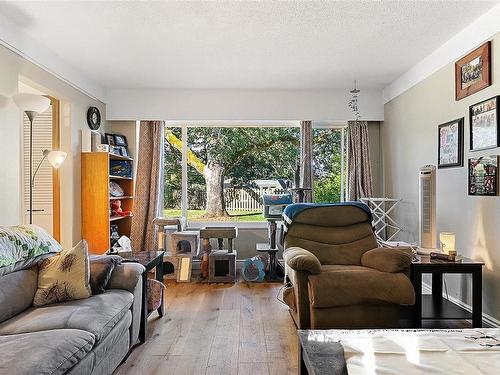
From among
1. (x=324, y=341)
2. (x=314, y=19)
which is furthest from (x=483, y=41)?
(x=324, y=341)

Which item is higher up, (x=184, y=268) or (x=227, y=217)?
(x=227, y=217)

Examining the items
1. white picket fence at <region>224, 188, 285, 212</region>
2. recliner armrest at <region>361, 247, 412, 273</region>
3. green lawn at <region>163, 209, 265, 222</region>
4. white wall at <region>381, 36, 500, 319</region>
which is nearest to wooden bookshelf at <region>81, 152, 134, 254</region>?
green lawn at <region>163, 209, 265, 222</region>

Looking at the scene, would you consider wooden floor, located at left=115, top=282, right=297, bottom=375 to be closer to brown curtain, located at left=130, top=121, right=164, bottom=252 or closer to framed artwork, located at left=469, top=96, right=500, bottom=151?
brown curtain, located at left=130, top=121, right=164, bottom=252

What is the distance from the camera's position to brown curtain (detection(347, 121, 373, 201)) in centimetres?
578

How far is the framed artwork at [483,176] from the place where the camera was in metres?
3.22

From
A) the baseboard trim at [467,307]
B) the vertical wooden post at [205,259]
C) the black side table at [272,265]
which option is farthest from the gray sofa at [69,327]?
the baseboard trim at [467,307]

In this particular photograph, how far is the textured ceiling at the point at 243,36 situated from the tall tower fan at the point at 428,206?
4.18 ft

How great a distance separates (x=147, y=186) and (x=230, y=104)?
64.0 inches

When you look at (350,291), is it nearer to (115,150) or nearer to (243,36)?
(243,36)

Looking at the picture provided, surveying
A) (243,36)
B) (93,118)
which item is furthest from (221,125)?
(243,36)

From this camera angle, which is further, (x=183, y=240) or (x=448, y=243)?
(x=183, y=240)

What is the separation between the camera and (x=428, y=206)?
12.0ft

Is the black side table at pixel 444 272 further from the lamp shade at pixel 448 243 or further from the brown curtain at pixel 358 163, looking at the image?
the brown curtain at pixel 358 163

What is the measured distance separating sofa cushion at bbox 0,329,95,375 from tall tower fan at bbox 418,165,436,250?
2888 millimetres
